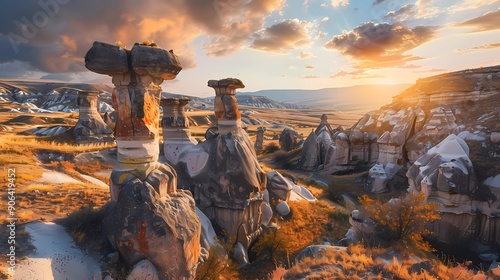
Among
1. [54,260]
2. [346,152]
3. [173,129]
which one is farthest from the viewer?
[346,152]

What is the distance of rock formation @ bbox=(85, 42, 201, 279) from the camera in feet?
21.2

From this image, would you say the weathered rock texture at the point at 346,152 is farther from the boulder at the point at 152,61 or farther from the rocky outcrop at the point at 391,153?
the boulder at the point at 152,61

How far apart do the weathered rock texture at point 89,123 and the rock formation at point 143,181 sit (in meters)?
19.9

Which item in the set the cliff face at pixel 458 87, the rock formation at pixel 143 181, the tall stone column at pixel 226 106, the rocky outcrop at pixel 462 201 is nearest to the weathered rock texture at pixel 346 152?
the cliff face at pixel 458 87

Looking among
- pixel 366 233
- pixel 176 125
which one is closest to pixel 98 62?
pixel 176 125

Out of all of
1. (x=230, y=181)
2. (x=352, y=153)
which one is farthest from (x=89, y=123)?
(x=352, y=153)

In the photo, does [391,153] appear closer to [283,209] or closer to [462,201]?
[462,201]

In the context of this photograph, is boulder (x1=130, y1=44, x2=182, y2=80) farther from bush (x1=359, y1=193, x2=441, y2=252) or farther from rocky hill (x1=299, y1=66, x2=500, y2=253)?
rocky hill (x1=299, y1=66, x2=500, y2=253)

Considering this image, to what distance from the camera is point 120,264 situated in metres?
6.43

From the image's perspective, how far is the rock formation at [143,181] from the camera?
6.46m

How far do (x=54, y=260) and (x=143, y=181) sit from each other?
8.00ft

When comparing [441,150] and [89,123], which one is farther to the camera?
[89,123]

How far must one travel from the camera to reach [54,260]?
6016 mm

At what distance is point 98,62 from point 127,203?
11.3 feet
